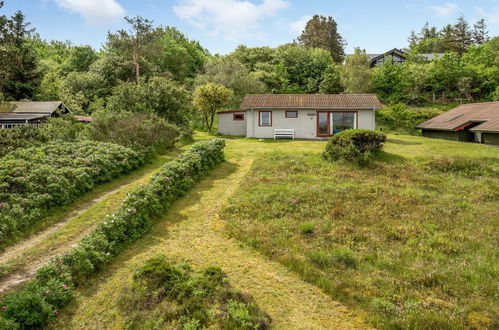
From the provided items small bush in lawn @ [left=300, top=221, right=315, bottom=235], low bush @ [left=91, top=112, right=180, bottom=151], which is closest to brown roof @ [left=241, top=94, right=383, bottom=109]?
low bush @ [left=91, top=112, right=180, bottom=151]

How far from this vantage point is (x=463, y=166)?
1568cm

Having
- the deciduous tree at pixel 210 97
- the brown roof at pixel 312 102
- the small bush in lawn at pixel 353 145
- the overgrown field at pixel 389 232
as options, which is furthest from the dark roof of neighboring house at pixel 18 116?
the small bush in lawn at pixel 353 145

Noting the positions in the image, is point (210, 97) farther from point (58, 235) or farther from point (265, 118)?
point (58, 235)

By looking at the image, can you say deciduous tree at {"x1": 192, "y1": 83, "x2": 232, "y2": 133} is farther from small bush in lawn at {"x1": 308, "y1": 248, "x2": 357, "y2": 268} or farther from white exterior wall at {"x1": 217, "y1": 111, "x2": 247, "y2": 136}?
small bush in lawn at {"x1": 308, "y1": 248, "x2": 357, "y2": 268}

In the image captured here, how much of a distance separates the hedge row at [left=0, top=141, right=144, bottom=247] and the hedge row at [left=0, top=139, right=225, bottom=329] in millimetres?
2794

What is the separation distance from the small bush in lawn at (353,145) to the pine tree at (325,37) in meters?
66.2

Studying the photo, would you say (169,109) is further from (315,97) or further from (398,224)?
(398,224)

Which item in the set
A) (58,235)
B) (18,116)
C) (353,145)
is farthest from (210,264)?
(18,116)

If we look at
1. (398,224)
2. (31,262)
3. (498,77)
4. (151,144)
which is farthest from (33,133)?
(498,77)

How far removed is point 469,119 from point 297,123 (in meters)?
14.5

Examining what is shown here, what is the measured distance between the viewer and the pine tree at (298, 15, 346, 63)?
7881 cm

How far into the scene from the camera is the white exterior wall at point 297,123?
26609 mm

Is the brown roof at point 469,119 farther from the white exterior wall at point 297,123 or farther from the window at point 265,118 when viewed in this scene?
the window at point 265,118

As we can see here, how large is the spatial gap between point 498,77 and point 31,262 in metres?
56.4
